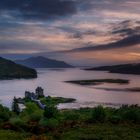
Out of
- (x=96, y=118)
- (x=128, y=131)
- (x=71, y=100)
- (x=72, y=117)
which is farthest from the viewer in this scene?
(x=71, y=100)

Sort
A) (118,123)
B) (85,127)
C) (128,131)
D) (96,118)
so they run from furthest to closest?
(96,118) → (118,123) → (85,127) → (128,131)

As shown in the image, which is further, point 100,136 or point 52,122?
point 52,122

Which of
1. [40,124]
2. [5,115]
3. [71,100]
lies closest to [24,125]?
[40,124]

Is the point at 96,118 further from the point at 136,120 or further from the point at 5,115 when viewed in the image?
the point at 5,115

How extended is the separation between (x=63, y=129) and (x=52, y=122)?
2324 millimetres

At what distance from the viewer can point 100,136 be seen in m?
32.9

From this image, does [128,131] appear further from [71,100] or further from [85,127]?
[71,100]

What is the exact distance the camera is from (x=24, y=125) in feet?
124

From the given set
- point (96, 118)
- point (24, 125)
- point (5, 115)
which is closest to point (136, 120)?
point (96, 118)

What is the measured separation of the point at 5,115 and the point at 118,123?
1420 centimetres

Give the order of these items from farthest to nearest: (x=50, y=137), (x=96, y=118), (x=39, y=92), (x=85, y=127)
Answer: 1. (x=39, y=92)
2. (x=96, y=118)
3. (x=85, y=127)
4. (x=50, y=137)

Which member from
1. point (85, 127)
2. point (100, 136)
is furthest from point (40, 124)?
point (100, 136)

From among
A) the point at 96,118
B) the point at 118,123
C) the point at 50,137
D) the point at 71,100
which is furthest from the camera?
the point at 71,100

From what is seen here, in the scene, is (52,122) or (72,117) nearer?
(52,122)
